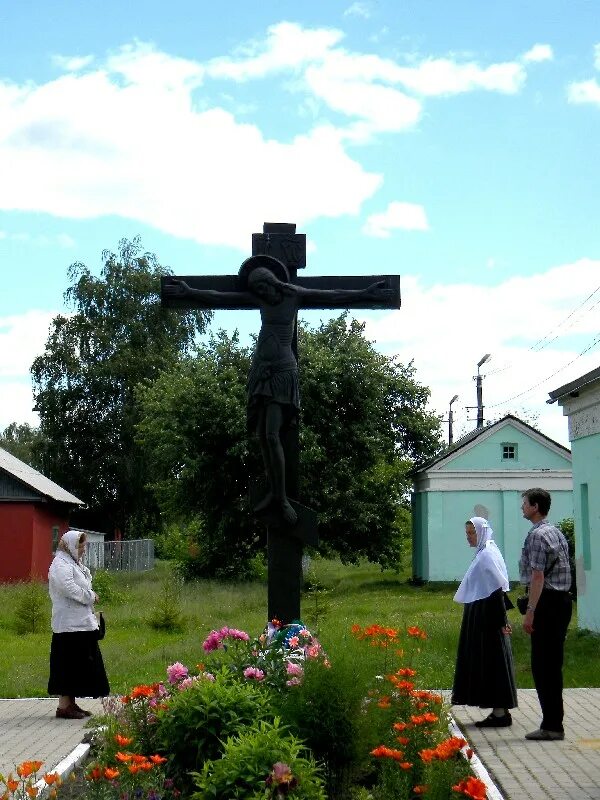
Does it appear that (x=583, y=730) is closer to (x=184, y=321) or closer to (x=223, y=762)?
(x=223, y=762)

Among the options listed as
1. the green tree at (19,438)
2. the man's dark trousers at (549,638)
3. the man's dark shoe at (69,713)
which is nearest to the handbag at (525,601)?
the man's dark trousers at (549,638)

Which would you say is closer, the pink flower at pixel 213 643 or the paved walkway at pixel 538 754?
A: the paved walkway at pixel 538 754

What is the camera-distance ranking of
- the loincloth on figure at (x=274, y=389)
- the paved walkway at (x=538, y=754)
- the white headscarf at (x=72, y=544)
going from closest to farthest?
the paved walkway at (x=538, y=754)
the loincloth on figure at (x=274, y=389)
the white headscarf at (x=72, y=544)

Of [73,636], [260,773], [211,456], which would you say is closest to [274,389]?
[260,773]

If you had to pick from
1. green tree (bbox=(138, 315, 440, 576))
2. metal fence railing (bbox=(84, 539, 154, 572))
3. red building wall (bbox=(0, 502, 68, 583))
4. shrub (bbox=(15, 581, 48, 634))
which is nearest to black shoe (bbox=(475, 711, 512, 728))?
shrub (bbox=(15, 581, 48, 634))

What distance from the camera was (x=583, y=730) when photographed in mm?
8594

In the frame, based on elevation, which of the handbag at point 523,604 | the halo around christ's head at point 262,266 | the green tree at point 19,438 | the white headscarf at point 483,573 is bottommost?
the handbag at point 523,604

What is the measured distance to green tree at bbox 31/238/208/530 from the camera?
46.0 meters

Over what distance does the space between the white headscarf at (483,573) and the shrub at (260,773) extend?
3.86 metres

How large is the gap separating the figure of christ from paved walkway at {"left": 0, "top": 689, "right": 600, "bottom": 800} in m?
2.14

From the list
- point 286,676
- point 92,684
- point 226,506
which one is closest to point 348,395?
point 226,506

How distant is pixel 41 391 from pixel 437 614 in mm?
29145

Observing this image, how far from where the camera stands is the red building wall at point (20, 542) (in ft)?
117

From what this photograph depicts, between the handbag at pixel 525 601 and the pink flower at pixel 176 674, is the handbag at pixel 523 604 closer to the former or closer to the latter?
the handbag at pixel 525 601
